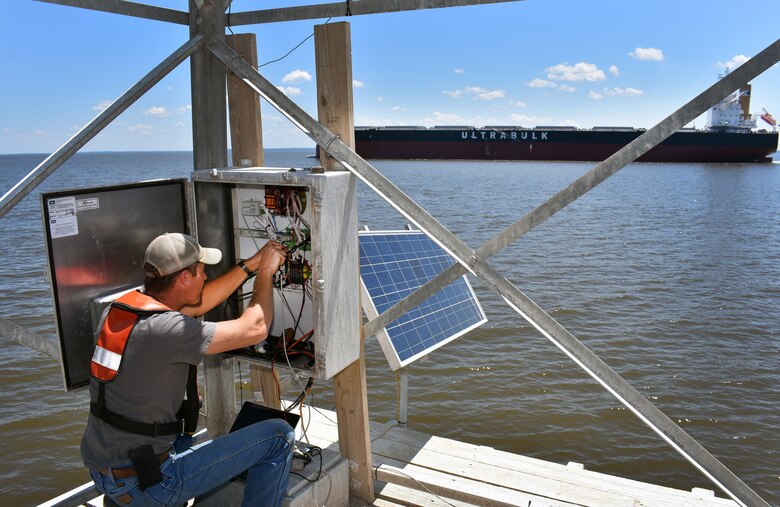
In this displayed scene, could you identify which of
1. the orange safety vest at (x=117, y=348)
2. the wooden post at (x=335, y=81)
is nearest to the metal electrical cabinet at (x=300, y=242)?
the wooden post at (x=335, y=81)

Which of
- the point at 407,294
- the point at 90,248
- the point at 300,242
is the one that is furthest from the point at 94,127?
the point at 407,294

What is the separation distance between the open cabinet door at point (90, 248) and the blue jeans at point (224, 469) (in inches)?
30.0

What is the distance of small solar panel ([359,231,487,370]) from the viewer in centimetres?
481

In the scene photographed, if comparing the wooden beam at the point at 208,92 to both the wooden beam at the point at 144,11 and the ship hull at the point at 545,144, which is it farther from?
the ship hull at the point at 545,144

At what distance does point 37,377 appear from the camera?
10.2 metres

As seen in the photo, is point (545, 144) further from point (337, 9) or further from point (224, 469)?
point (224, 469)

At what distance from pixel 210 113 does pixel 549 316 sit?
7.76ft

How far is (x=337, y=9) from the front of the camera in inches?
137

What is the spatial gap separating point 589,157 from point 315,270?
65352 millimetres

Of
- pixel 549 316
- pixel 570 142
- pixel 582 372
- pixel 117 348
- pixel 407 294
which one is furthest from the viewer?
pixel 570 142

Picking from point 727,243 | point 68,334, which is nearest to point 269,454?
point 68,334

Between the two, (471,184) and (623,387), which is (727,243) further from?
(471,184)

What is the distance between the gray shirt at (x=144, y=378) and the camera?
101 inches

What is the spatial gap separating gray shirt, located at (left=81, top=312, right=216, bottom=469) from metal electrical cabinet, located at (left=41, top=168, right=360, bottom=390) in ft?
2.46
